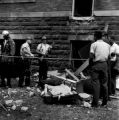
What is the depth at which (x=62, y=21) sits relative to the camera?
12.4m

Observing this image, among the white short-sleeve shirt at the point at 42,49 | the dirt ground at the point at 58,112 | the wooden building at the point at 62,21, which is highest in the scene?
the wooden building at the point at 62,21

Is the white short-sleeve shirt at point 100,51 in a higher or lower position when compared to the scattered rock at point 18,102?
higher

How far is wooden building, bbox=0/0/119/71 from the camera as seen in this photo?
11.9 metres

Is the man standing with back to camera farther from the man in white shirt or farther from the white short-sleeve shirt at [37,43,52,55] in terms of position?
the white short-sleeve shirt at [37,43,52,55]

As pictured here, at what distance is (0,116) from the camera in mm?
6664

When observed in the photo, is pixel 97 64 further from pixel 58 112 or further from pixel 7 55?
pixel 7 55

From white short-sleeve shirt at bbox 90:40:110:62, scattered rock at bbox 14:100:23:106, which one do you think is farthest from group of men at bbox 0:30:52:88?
white short-sleeve shirt at bbox 90:40:110:62

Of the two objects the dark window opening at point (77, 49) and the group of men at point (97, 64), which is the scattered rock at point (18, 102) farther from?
the dark window opening at point (77, 49)

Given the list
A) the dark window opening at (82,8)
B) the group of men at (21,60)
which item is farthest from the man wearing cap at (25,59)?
the dark window opening at (82,8)

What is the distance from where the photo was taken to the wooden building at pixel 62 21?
38.9 feet

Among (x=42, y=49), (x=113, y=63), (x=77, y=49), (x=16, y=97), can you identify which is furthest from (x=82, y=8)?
(x=16, y=97)

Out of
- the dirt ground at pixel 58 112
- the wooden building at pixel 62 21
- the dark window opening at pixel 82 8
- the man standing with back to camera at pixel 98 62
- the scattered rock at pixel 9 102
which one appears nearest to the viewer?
the dirt ground at pixel 58 112

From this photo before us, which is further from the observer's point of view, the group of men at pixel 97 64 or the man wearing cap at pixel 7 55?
the man wearing cap at pixel 7 55

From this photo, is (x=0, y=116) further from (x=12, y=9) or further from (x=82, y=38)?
(x=12, y=9)
